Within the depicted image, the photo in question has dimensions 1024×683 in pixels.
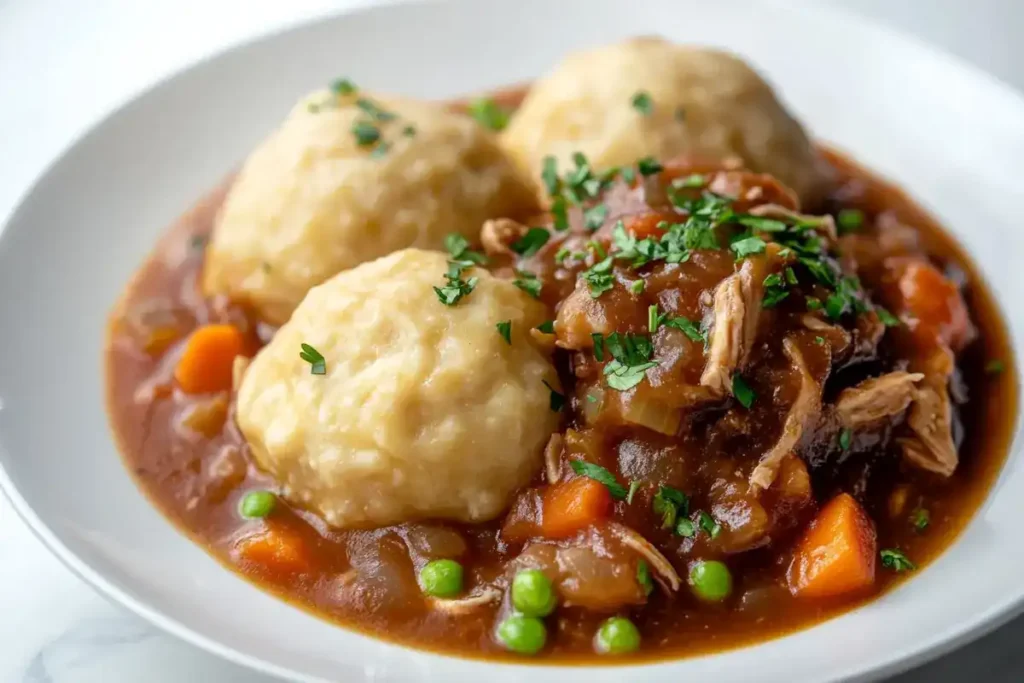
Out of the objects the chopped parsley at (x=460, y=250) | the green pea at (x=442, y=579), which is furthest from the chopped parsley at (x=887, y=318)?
the green pea at (x=442, y=579)

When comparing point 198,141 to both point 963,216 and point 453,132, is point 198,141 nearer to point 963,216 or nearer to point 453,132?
point 453,132

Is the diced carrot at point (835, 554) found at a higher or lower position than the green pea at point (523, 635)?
higher

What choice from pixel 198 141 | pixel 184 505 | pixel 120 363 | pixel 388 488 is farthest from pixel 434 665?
pixel 198 141

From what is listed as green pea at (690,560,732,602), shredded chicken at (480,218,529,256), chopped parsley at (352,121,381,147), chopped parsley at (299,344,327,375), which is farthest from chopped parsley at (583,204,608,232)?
green pea at (690,560,732,602)

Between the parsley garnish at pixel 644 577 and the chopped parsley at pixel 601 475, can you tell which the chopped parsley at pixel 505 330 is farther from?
the parsley garnish at pixel 644 577

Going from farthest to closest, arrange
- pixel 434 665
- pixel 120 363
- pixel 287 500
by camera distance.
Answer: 1. pixel 120 363
2. pixel 287 500
3. pixel 434 665
